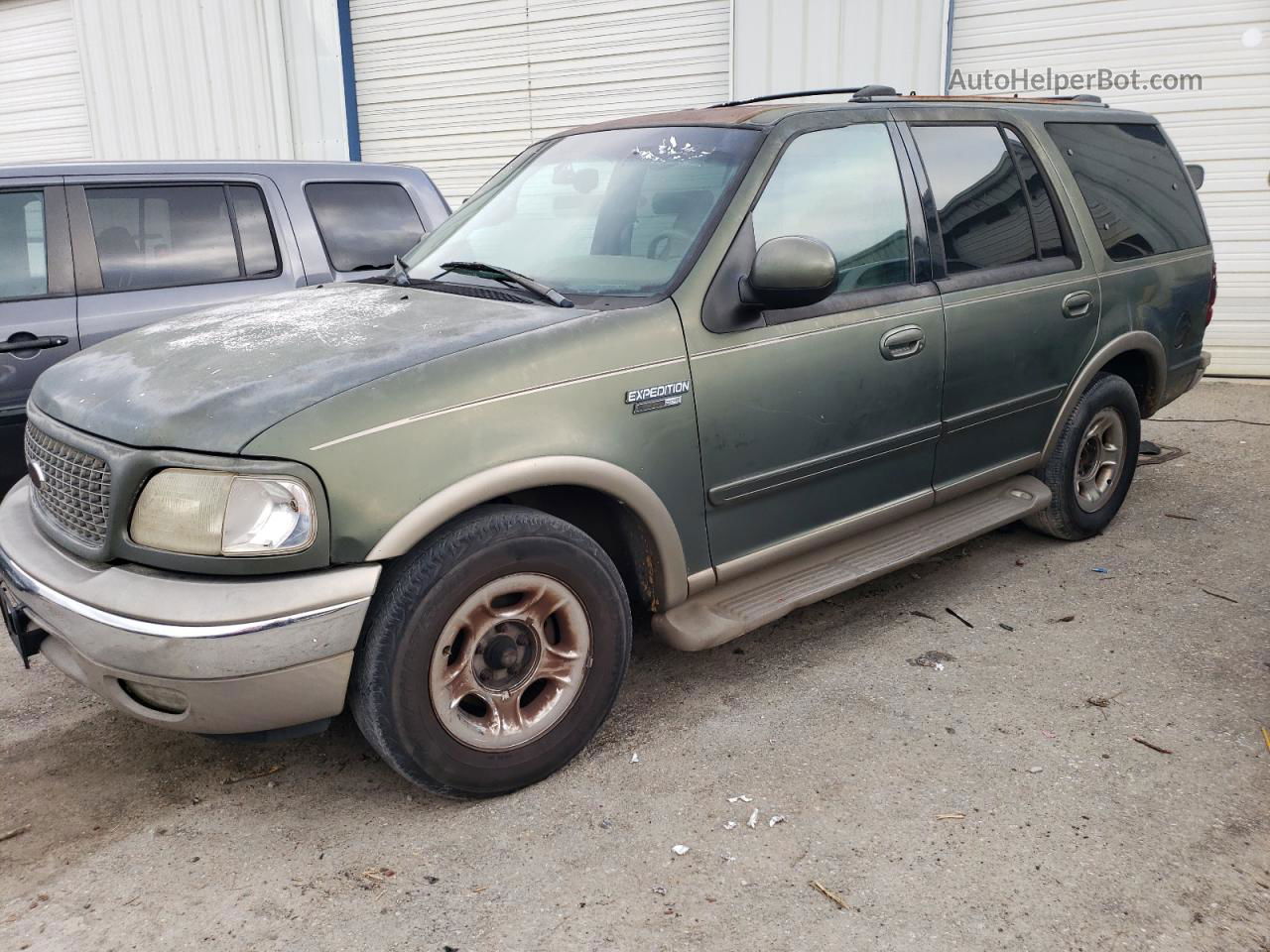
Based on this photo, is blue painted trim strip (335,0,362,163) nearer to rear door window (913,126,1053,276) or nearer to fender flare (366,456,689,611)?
rear door window (913,126,1053,276)

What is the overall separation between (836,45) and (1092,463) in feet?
17.6

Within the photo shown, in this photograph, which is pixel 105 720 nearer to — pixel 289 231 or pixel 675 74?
pixel 289 231

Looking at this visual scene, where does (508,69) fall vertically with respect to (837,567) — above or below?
above

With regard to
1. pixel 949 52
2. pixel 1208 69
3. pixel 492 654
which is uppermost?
pixel 949 52

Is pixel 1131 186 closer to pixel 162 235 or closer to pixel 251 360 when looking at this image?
pixel 251 360

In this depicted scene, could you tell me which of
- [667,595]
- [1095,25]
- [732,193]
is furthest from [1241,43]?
[667,595]

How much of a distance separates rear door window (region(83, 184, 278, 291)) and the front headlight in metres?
2.77

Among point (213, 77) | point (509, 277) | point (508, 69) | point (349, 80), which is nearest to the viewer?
point (509, 277)

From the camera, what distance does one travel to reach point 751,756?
9.65ft

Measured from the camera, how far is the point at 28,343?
425cm

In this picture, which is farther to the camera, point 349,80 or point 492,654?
point 349,80

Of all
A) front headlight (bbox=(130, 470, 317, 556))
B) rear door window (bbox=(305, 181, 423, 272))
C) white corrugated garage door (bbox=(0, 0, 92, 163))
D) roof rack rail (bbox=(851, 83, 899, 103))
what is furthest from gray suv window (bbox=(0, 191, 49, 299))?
white corrugated garage door (bbox=(0, 0, 92, 163))

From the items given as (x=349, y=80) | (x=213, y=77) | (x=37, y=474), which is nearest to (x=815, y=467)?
(x=37, y=474)

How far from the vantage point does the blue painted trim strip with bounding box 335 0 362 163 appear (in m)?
11.0
